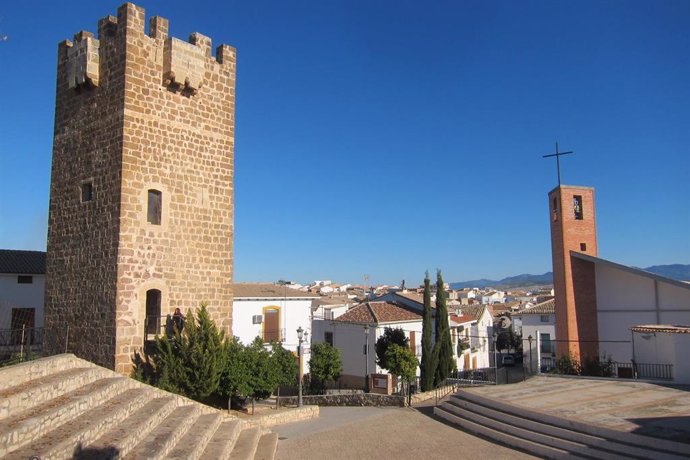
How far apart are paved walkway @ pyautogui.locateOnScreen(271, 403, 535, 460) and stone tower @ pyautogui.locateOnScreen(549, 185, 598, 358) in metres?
7.24

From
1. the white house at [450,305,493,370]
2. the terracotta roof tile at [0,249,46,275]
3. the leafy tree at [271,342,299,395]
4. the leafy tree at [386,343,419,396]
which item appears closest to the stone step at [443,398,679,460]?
the leafy tree at [271,342,299,395]

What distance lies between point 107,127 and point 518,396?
1174cm

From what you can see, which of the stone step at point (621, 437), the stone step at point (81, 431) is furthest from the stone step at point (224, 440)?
the stone step at point (621, 437)

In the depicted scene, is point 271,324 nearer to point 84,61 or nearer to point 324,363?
point 324,363

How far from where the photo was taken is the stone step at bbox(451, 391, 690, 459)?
841 cm

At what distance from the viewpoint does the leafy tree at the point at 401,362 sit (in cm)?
2242

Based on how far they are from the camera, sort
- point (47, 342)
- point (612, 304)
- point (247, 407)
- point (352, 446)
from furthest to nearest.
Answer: point (612, 304) < point (247, 407) < point (47, 342) < point (352, 446)

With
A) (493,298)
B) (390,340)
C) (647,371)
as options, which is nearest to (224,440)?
(647,371)

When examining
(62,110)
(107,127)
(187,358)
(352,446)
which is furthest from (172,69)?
(352,446)

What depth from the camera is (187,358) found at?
40.8ft

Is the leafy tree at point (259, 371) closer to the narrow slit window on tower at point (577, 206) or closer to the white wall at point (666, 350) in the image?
the white wall at point (666, 350)

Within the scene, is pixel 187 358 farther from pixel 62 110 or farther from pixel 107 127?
pixel 62 110

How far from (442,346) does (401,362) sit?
4.96 meters

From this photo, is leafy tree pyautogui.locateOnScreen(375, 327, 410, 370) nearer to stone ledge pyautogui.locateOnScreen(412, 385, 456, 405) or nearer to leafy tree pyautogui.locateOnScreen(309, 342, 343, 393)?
leafy tree pyautogui.locateOnScreen(309, 342, 343, 393)
